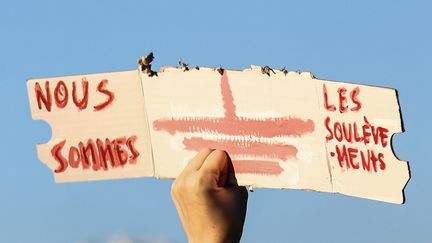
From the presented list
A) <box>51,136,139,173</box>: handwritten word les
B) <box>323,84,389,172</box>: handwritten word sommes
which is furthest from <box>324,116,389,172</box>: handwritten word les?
<box>51,136,139,173</box>: handwritten word les

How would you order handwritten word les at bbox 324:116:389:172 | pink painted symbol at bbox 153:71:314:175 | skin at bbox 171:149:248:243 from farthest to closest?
pink painted symbol at bbox 153:71:314:175
skin at bbox 171:149:248:243
handwritten word les at bbox 324:116:389:172

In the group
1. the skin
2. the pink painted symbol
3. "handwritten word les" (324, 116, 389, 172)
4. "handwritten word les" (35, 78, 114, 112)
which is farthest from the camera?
"handwritten word les" (35, 78, 114, 112)

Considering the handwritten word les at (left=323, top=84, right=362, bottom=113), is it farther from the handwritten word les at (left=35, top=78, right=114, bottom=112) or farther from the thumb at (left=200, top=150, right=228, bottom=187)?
the handwritten word les at (left=35, top=78, right=114, bottom=112)

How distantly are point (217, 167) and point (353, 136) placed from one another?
0.73 m

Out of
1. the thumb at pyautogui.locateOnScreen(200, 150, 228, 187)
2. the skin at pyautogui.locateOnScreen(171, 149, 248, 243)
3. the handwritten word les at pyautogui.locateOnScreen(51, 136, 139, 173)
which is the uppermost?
the handwritten word les at pyautogui.locateOnScreen(51, 136, 139, 173)

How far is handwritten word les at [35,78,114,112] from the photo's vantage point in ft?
26.2

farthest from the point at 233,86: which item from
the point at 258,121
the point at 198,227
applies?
the point at 198,227

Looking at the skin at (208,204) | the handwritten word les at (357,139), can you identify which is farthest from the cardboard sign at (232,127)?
the skin at (208,204)

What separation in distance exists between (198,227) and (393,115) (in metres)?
1.17

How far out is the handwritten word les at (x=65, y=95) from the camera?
7.99 meters

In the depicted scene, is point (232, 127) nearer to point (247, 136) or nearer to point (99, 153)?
point (247, 136)

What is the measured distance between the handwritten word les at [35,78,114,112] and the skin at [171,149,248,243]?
2.51 ft

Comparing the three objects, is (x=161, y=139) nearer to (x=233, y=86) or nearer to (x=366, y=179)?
(x=233, y=86)

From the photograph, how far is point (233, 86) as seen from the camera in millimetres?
7660
